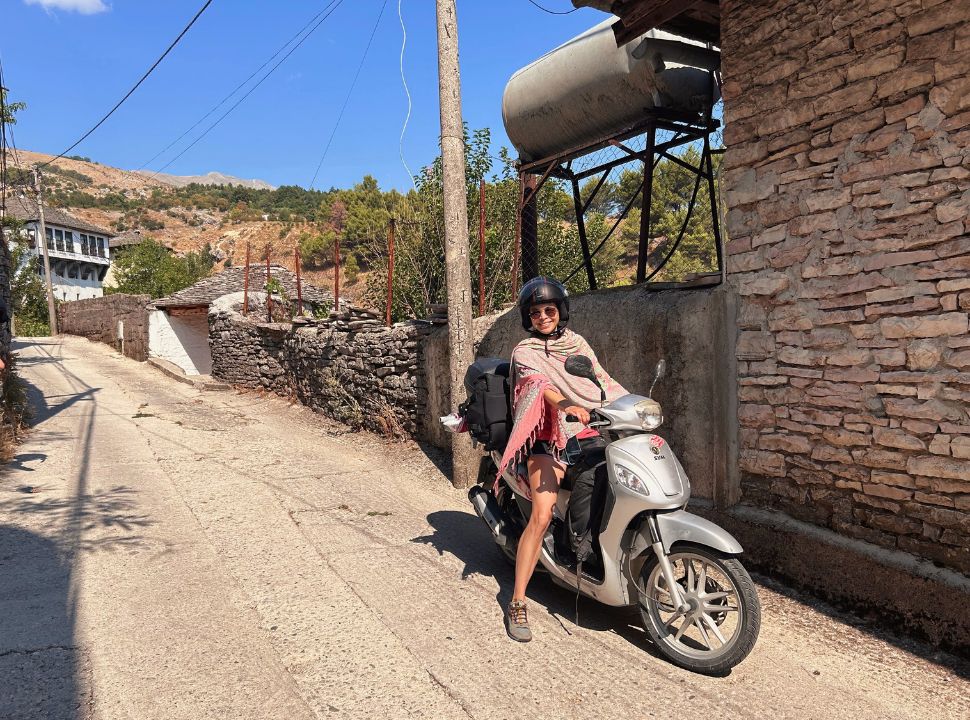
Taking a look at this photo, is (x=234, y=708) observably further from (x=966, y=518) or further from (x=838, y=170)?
(x=838, y=170)

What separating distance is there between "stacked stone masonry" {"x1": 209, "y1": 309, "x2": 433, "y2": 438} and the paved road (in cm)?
257

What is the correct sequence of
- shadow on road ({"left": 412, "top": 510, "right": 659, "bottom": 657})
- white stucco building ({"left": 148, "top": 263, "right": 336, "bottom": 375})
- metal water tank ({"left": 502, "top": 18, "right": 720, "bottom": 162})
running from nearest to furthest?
shadow on road ({"left": 412, "top": 510, "right": 659, "bottom": 657}) < metal water tank ({"left": 502, "top": 18, "right": 720, "bottom": 162}) < white stucco building ({"left": 148, "top": 263, "right": 336, "bottom": 375})

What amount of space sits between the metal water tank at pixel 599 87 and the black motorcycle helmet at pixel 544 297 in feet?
11.7

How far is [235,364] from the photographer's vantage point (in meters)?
16.2

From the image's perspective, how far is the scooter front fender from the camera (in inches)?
116

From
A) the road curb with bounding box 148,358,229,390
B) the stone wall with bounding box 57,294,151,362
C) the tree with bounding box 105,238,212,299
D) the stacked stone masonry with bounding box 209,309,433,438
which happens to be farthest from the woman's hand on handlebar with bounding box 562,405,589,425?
the tree with bounding box 105,238,212,299

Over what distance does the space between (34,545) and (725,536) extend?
15.1ft

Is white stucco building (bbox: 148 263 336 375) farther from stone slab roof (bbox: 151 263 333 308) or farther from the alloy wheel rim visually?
the alloy wheel rim

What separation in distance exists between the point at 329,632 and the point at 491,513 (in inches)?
48.0

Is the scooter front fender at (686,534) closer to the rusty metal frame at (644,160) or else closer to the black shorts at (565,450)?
the black shorts at (565,450)

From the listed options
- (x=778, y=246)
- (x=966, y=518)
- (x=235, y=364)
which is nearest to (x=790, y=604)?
(x=966, y=518)

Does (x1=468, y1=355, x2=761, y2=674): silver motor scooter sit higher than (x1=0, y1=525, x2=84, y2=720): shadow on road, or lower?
higher

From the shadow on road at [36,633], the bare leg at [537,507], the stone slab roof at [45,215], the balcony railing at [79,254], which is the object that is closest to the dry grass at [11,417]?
the shadow on road at [36,633]

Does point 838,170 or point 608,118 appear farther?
point 608,118
